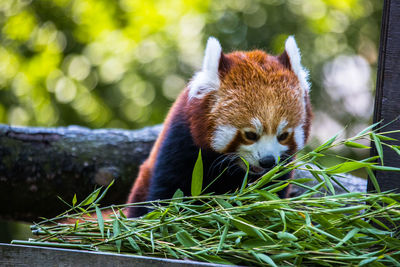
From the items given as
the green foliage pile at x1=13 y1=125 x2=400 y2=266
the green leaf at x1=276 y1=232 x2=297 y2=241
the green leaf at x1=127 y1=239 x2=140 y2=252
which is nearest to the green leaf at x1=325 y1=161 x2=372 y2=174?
the green foliage pile at x1=13 y1=125 x2=400 y2=266

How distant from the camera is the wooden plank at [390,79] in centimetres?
167

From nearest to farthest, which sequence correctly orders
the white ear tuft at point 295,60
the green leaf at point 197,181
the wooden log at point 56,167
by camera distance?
the green leaf at point 197,181, the white ear tuft at point 295,60, the wooden log at point 56,167

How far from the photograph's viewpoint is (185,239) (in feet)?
4.62

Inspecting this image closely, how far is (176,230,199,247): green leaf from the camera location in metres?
1.40

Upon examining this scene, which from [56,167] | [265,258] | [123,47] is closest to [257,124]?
[265,258]

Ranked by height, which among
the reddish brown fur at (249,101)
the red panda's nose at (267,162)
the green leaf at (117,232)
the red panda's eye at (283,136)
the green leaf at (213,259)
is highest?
the reddish brown fur at (249,101)

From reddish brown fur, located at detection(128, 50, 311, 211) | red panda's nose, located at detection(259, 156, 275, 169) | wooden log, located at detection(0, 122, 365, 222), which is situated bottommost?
wooden log, located at detection(0, 122, 365, 222)

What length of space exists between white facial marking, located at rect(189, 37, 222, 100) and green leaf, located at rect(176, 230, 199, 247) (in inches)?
39.0

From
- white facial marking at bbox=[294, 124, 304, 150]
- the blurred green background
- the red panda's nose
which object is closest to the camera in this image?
the red panda's nose

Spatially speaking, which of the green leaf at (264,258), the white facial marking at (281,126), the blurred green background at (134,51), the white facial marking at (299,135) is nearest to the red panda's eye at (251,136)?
the white facial marking at (281,126)

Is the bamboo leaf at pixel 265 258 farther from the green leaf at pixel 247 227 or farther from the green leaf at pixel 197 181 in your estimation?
the green leaf at pixel 197 181

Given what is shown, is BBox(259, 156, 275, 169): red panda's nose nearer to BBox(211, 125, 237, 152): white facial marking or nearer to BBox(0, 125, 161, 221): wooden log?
BBox(211, 125, 237, 152): white facial marking

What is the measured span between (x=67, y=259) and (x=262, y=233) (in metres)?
0.59

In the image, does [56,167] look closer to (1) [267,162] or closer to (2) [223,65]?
(2) [223,65]
